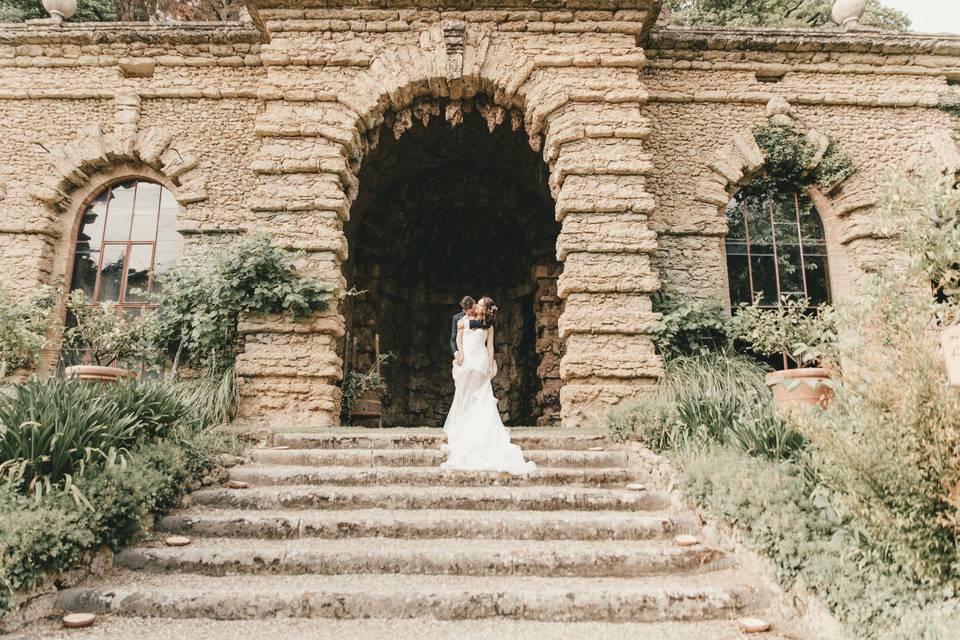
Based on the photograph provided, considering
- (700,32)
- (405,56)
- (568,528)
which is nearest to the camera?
(568,528)

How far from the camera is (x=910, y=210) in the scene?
13.3 ft

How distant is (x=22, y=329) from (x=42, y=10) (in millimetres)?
12130

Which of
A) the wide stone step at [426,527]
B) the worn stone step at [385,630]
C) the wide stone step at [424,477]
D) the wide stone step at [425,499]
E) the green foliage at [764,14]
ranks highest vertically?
the green foliage at [764,14]

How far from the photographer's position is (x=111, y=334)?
7496 millimetres

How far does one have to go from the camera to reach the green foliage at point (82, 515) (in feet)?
10.9

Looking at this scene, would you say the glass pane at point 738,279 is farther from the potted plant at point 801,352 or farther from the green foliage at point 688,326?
the green foliage at point 688,326

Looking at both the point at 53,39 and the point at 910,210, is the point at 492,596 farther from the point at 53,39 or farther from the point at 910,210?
the point at 53,39

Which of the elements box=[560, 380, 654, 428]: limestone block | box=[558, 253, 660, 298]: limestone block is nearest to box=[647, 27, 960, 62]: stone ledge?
box=[558, 253, 660, 298]: limestone block

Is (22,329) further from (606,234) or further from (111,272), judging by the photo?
(606,234)

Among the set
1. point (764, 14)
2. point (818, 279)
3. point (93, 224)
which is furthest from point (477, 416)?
point (764, 14)

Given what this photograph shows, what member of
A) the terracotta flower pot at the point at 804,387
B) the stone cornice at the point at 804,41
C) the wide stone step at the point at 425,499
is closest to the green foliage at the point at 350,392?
the wide stone step at the point at 425,499

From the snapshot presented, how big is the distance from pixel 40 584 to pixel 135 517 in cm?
66

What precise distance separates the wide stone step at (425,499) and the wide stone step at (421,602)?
115 cm

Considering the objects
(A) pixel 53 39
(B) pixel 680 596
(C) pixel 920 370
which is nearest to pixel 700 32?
(C) pixel 920 370
